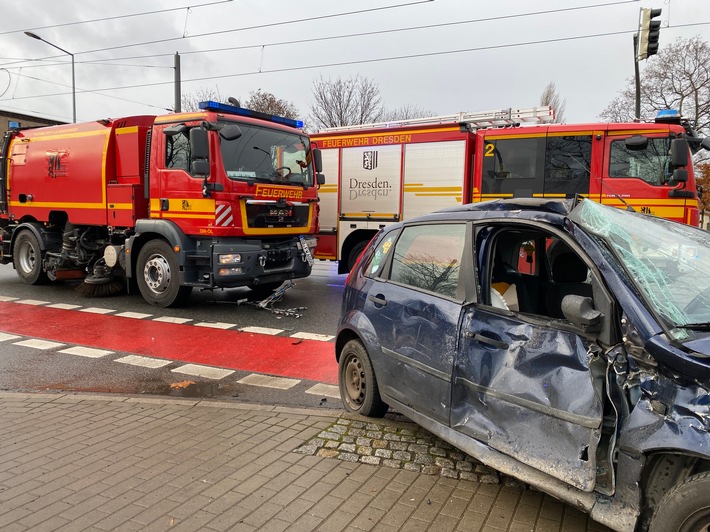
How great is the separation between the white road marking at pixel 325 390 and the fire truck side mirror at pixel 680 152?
21.5 ft

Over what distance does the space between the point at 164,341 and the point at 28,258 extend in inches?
261

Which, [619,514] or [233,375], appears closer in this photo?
[619,514]


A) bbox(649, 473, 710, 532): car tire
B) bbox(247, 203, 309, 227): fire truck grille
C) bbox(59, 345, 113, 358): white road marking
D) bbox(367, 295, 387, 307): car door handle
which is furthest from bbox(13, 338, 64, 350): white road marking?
bbox(649, 473, 710, 532): car tire

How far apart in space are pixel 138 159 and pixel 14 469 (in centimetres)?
679

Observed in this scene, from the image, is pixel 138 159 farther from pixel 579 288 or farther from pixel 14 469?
pixel 579 288

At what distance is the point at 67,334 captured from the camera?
737cm

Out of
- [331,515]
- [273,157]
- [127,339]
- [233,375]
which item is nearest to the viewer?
[331,515]

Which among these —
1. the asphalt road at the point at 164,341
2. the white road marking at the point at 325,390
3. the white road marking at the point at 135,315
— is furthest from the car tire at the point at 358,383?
the white road marking at the point at 135,315

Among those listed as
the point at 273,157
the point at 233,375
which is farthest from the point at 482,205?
the point at 273,157

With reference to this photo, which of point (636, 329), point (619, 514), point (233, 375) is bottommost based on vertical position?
point (233, 375)

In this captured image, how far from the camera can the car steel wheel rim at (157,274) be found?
887 centimetres

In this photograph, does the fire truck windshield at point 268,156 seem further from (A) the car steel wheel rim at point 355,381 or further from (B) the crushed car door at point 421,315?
(B) the crushed car door at point 421,315

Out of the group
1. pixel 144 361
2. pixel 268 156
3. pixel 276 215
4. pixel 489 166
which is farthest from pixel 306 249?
pixel 144 361

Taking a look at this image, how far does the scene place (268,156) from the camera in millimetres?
8914
